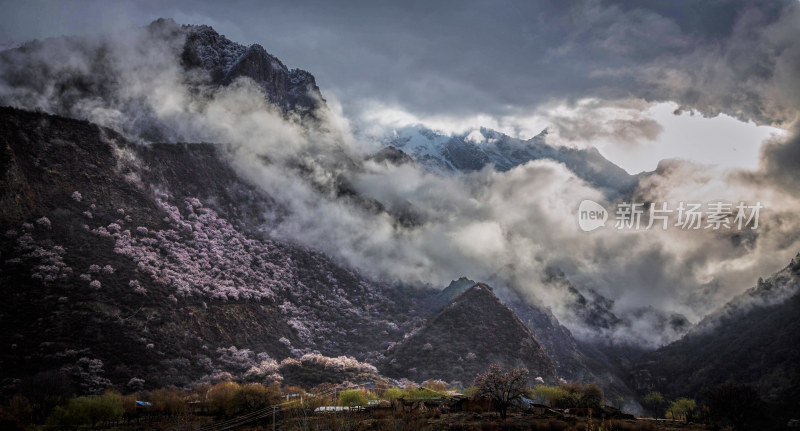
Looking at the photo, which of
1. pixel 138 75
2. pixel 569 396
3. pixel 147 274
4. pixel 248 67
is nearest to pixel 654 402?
pixel 569 396

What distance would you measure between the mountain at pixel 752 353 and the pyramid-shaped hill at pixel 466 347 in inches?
2088

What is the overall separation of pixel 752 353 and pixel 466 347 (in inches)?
4161

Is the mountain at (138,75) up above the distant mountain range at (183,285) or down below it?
above

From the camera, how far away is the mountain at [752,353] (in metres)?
119

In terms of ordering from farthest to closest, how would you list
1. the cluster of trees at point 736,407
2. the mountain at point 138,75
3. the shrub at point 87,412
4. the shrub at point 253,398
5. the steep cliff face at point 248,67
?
the steep cliff face at point 248,67 < the mountain at point 138,75 < the cluster of trees at point 736,407 < the shrub at point 253,398 < the shrub at point 87,412

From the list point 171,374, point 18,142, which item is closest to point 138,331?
point 171,374

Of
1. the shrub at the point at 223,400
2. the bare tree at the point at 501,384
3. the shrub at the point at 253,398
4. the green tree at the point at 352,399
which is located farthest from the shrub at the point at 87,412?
the bare tree at the point at 501,384

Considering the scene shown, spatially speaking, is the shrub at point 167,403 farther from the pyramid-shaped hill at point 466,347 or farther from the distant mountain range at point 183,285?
the pyramid-shaped hill at point 466,347

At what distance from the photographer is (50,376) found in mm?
49594

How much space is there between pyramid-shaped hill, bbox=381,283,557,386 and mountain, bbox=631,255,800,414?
5303 centimetres

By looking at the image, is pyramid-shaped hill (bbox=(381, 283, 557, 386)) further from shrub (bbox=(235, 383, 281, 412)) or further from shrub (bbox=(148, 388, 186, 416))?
shrub (bbox=(148, 388, 186, 416))

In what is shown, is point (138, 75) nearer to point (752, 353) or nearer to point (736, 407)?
point (736, 407)

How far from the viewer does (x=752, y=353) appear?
464ft

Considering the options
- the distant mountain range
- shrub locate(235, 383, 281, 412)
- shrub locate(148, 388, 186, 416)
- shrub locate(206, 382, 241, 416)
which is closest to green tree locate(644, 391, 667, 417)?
the distant mountain range
